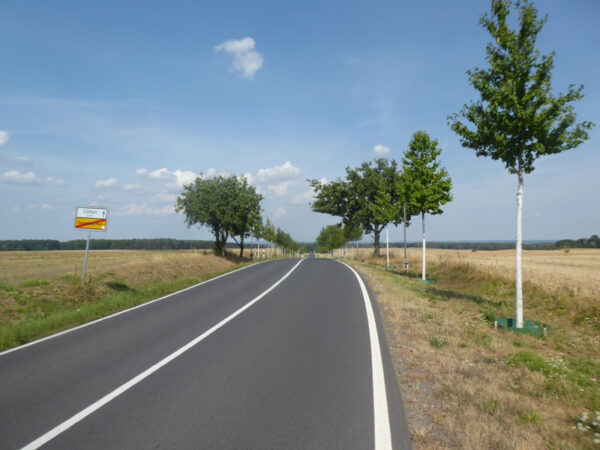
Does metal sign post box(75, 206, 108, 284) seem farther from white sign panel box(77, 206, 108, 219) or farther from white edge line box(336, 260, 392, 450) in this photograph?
white edge line box(336, 260, 392, 450)

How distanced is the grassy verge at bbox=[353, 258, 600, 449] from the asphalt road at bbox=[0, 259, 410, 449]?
0.39 metres

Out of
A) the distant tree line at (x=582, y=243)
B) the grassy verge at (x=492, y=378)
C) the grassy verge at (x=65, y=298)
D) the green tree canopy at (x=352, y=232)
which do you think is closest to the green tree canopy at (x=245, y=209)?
the green tree canopy at (x=352, y=232)

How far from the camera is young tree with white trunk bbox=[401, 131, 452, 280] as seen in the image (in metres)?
19.4

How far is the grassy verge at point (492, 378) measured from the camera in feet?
11.5

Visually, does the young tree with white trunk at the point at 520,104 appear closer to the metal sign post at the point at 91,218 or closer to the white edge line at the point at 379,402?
the white edge line at the point at 379,402

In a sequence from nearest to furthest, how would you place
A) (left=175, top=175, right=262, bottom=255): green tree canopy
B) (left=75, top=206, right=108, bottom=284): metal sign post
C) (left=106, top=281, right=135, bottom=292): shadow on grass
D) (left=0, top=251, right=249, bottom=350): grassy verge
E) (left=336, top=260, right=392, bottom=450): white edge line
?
(left=336, top=260, right=392, bottom=450): white edge line, (left=0, top=251, right=249, bottom=350): grassy verge, (left=75, top=206, right=108, bottom=284): metal sign post, (left=106, top=281, right=135, bottom=292): shadow on grass, (left=175, top=175, right=262, bottom=255): green tree canopy

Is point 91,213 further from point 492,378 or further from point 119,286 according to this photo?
point 492,378

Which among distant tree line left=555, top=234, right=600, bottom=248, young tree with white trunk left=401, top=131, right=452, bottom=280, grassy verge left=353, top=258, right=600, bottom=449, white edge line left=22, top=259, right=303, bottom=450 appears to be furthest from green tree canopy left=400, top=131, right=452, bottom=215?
distant tree line left=555, top=234, right=600, bottom=248

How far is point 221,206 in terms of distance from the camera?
1431 inches

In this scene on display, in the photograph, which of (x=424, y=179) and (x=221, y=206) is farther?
(x=221, y=206)

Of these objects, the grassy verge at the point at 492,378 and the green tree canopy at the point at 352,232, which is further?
the green tree canopy at the point at 352,232

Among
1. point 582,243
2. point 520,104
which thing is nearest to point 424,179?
point 520,104

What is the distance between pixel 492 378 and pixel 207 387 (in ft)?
12.9

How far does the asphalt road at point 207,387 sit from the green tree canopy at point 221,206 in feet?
91.2
